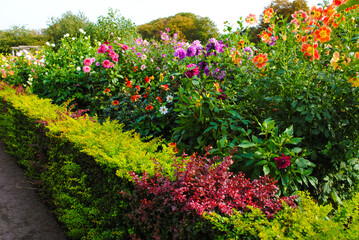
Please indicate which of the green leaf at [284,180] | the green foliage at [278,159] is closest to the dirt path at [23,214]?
the green foliage at [278,159]

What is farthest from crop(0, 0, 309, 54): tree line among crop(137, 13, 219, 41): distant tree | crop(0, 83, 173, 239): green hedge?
crop(0, 83, 173, 239): green hedge

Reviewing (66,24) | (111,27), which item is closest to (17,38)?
(66,24)

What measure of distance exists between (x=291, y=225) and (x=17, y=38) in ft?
119

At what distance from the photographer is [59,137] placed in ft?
9.34

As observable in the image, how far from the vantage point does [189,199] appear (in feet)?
4.92

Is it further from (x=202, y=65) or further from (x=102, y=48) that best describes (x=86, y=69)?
(x=202, y=65)

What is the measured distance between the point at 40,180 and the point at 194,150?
6.74 feet

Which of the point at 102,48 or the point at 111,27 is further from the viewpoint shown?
the point at 111,27

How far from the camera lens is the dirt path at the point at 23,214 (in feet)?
9.14

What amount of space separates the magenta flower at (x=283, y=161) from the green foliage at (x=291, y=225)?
0.57 metres

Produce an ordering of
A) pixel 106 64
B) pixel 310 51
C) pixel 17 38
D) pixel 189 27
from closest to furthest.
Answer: pixel 310 51
pixel 106 64
pixel 17 38
pixel 189 27

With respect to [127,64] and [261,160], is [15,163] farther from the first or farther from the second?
[261,160]

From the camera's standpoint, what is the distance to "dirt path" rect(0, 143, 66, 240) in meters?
2.79

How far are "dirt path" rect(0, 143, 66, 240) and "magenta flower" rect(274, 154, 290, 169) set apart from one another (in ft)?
7.00
